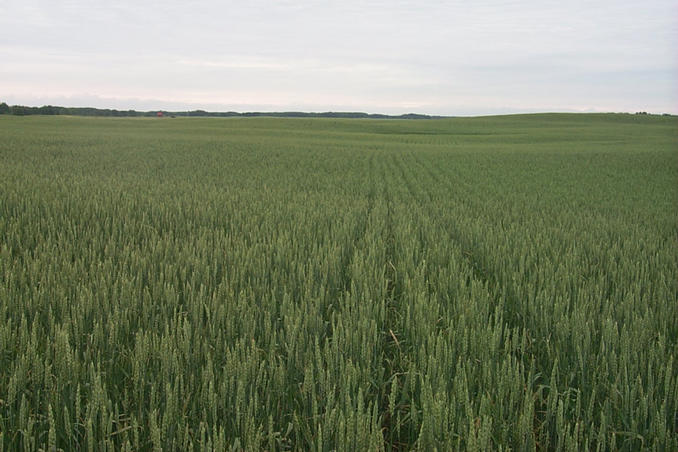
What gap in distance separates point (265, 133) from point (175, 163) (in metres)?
31.8

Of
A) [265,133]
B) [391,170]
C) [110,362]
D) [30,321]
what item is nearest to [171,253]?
[30,321]

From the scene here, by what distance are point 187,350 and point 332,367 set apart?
78 centimetres

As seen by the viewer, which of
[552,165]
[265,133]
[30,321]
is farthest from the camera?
[265,133]

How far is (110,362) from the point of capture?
8.46 feet

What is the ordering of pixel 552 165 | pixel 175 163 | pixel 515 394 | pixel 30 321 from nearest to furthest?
pixel 515 394 → pixel 30 321 → pixel 175 163 → pixel 552 165

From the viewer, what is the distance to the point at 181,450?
195 centimetres

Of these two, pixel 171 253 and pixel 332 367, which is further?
pixel 171 253

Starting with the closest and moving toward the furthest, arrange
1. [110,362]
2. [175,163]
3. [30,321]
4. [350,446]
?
1. [350,446]
2. [110,362]
3. [30,321]
4. [175,163]

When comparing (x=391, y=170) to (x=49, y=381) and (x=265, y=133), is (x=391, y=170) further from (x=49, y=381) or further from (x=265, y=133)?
(x=265, y=133)

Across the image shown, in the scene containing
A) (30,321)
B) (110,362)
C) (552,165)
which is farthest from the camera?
(552,165)

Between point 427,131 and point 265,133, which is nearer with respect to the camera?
point 265,133

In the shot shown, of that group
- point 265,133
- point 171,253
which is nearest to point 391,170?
point 171,253

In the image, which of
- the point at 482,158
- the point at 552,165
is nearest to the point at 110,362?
the point at 552,165

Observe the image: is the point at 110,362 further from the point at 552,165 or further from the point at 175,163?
the point at 552,165
